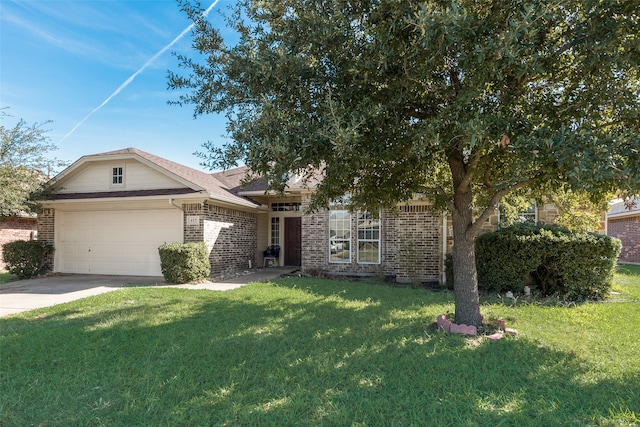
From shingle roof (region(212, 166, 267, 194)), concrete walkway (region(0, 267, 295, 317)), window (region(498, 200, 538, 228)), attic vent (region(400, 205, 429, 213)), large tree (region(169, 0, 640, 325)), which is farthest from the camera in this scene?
shingle roof (region(212, 166, 267, 194))

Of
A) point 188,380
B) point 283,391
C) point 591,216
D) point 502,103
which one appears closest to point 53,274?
point 188,380

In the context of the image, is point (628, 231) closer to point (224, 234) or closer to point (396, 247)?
point (396, 247)

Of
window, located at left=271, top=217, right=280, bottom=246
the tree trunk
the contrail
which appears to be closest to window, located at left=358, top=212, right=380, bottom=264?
window, located at left=271, top=217, right=280, bottom=246

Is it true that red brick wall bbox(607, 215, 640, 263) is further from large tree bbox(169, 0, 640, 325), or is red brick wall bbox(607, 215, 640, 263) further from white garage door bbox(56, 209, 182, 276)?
white garage door bbox(56, 209, 182, 276)

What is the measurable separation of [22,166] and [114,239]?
369cm

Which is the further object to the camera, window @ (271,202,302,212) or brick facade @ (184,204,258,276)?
window @ (271,202,302,212)

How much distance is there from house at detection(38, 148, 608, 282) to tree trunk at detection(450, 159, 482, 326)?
530 centimetres

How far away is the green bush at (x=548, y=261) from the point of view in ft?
28.9

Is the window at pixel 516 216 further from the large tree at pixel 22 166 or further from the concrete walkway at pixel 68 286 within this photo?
the large tree at pixel 22 166

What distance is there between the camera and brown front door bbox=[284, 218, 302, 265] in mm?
15830

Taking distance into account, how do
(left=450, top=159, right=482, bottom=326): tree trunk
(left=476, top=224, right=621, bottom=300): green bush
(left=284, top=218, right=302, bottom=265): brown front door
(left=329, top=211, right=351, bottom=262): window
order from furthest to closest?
(left=284, top=218, right=302, bottom=265): brown front door, (left=329, top=211, right=351, bottom=262): window, (left=476, top=224, right=621, bottom=300): green bush, (left=450, top=159, right=482, bottom=326): tree trunk

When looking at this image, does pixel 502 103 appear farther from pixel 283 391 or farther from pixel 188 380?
pixel 188 380

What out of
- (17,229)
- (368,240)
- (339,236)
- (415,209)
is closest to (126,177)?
(339,236)

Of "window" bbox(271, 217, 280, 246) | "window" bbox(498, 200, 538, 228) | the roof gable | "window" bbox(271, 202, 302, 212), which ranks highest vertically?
the roof gable
